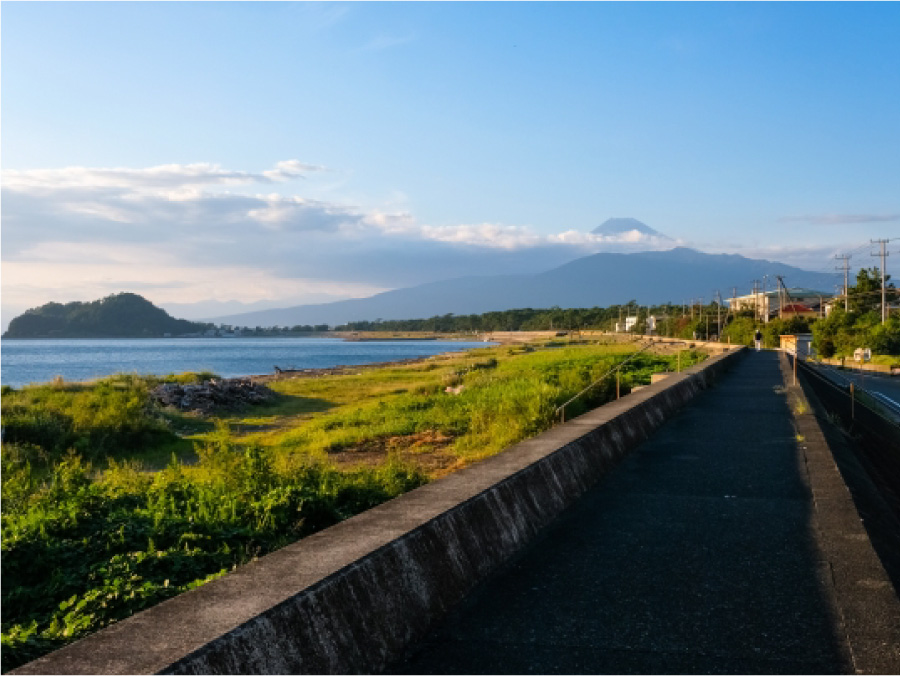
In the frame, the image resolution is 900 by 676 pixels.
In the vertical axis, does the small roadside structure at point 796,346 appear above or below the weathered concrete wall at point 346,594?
below

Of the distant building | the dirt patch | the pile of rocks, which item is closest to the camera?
the dirt patch

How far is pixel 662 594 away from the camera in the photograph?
519cm

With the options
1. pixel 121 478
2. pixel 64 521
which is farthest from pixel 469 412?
pixel 64 521

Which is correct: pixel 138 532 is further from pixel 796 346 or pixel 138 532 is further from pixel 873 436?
pixel 796 346

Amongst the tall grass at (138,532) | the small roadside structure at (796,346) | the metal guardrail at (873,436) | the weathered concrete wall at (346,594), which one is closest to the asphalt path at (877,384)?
the small roadside structure at (796,346)

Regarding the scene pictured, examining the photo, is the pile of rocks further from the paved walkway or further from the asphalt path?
the paved walkway

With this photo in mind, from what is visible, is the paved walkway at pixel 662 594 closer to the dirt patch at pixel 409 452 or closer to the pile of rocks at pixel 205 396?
the dirt patch at pixel 409 452

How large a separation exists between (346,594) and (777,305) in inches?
6997

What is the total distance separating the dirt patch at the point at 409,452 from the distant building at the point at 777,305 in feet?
339

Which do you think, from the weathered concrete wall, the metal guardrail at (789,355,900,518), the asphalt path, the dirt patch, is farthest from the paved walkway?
the asphalt path

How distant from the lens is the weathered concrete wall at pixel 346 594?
3.24 metres

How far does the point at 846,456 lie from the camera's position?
41.9 feet

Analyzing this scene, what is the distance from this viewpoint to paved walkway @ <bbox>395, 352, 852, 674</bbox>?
421 cm

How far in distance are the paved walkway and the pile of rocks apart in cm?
2992
